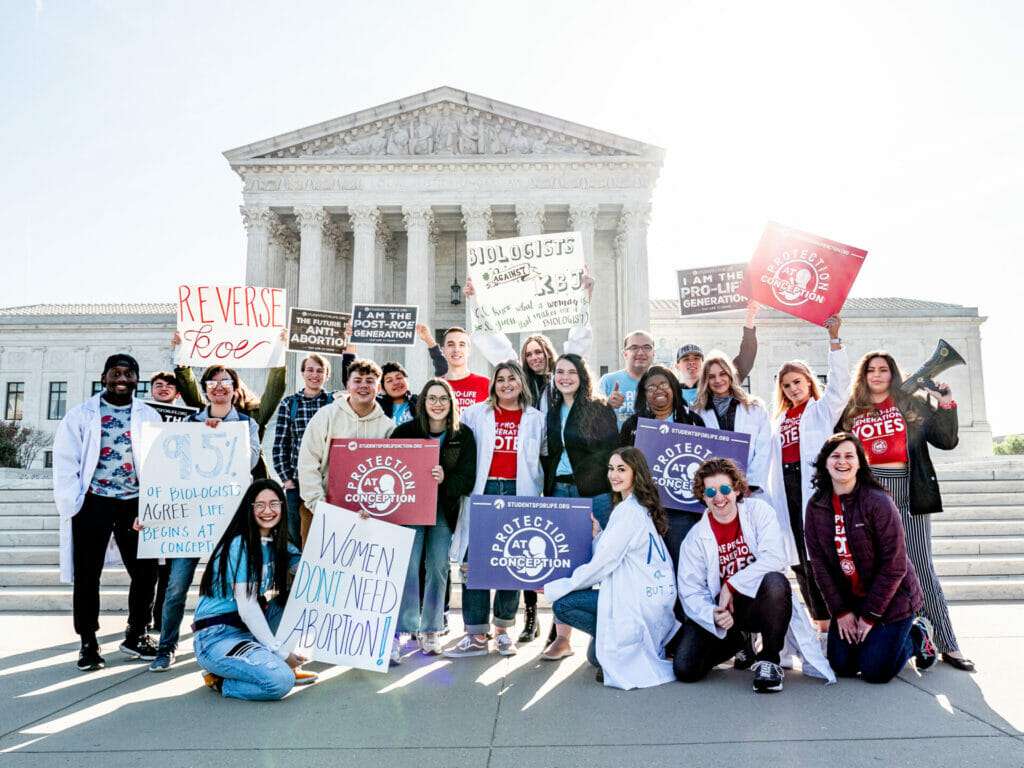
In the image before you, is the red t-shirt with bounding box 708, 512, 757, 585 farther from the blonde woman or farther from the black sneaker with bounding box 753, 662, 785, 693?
the blonde woman

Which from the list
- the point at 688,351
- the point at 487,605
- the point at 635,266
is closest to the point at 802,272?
the point at 688,351

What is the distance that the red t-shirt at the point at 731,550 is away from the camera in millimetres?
5492

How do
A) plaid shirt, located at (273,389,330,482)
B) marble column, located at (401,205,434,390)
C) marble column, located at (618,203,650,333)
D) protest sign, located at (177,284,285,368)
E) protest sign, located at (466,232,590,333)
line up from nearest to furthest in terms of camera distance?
plaid shirt, located at (273,389,330,482), protest sign, located at (177,284,285,368), protest sign, located at (466,232,590,333), marble column, located at (401,205,434,390), marble column, located at (618,203,650,333)

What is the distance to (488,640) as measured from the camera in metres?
6.45

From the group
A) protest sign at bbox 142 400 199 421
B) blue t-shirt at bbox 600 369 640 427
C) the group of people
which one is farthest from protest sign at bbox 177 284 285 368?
blue t-shirt at bbox 600 369 640 427

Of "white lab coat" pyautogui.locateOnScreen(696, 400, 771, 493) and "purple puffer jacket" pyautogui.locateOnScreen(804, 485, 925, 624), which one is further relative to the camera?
"white lab coat" pyautogui.locateOnScreen(696, 400, 771, 493)

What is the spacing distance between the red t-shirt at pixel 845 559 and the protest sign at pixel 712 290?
24.4 feet

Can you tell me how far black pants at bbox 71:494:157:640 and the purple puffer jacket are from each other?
5784 millimetres

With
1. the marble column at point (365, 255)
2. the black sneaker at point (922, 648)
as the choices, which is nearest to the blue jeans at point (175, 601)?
the black sneaker at point (922, 648)

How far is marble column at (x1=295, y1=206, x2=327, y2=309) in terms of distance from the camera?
3269cm

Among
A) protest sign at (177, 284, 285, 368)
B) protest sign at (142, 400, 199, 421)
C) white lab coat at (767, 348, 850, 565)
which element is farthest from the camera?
protest sign at (177, 284, 285, 368)

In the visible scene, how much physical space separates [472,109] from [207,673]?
109ft

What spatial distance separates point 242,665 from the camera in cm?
502

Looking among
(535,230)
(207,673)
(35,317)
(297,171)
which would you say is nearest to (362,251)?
(297,171)
